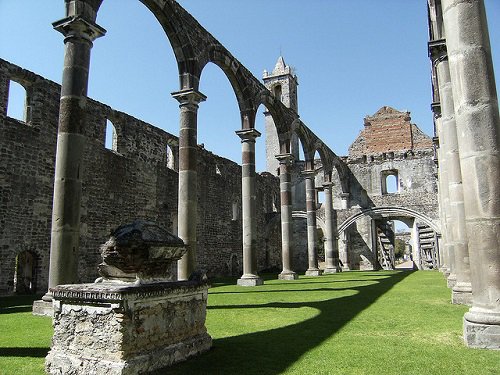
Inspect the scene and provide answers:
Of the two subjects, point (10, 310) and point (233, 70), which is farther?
point (233, 70)

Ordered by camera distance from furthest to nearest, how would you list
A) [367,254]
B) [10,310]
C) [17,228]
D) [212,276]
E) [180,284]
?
[367,254] < [212,276] < [17,228] < [10,310] < [180,284]

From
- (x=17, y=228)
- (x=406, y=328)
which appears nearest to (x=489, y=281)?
(x=406, y=328)

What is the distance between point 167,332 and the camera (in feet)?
13.3

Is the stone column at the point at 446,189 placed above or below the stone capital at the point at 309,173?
below

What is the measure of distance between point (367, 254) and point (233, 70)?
17.1 m

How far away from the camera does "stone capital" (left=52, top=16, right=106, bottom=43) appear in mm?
7121

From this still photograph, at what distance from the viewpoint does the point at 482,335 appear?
4453 millimetres

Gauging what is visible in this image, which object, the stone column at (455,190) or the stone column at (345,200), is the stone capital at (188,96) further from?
the stone column at (345,200)

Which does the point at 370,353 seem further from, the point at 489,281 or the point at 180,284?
the point at 180,284

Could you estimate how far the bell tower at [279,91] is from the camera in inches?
1361

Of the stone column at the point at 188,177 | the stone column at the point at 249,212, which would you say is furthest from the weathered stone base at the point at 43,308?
the stone column at the point at 249,212

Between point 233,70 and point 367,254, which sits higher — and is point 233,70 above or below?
above

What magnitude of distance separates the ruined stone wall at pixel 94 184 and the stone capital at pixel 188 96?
4.61m

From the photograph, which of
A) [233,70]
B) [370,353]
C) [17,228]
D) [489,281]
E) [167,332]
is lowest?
[370,353]
